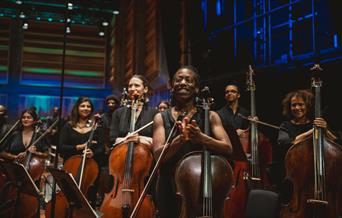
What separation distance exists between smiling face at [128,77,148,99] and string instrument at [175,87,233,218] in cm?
125

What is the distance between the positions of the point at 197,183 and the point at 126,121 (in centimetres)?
140

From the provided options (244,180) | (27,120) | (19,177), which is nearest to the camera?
(19,177)

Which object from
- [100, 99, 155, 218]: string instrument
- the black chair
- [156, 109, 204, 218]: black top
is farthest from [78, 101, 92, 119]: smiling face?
the black chair

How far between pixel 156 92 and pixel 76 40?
4410 mm

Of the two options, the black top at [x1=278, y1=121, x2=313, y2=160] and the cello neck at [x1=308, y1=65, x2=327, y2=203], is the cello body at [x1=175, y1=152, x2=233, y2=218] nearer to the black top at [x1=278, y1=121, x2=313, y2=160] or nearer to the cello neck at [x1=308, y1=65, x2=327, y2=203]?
the cello neck at [x1=308, y1=65, x2=327, y2=203]

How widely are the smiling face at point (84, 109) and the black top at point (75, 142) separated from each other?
17 centimetres

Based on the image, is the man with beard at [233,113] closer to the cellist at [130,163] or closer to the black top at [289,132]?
the black top at [289,132]

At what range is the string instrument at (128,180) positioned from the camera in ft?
8.68

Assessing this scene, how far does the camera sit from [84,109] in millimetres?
3887

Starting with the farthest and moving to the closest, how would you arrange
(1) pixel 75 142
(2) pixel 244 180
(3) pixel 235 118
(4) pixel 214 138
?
(3) pixel 235 118 → (1) pixel 75 142 → (2) pixel 244 180 → (4) pixel 214 138

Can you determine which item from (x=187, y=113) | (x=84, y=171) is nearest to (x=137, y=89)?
(x=84, y=171)

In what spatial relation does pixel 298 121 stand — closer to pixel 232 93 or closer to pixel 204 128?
pixel 232 93

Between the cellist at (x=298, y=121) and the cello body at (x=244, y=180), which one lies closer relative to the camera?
the cello body at (x=244, y=180)

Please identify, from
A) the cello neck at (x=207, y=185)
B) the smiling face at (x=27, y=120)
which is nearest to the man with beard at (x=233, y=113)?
the cello neck at (x=207, y=185)
